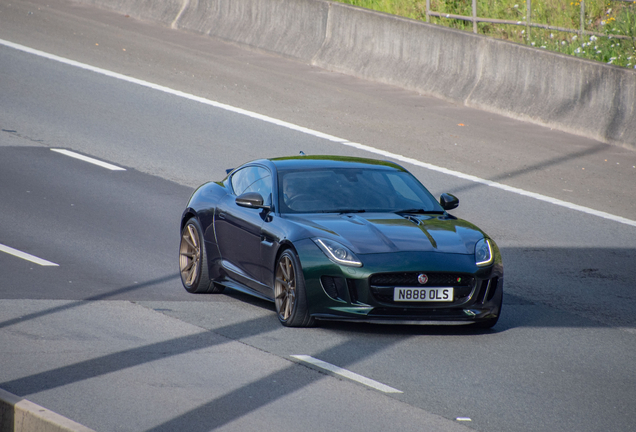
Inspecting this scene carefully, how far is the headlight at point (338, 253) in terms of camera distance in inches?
324

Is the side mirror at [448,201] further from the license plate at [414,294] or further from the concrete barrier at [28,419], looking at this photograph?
the concrete barrier at [28,419]

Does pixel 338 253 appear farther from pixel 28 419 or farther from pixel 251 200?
pixel 28 419

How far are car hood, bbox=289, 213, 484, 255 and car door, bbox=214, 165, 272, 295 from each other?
0.53m

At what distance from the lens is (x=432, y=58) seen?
2016cm

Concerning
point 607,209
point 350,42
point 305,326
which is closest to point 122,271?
point 305,326

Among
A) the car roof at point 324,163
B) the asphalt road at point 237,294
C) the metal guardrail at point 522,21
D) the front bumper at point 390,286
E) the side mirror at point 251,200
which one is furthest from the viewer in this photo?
the metal guardrail at point 522,21

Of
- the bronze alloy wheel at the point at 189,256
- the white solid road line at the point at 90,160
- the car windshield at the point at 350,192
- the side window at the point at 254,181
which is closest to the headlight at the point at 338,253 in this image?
A: the car windshield at the point at 350,192

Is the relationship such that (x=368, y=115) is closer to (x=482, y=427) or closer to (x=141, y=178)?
(x=141, y=178)

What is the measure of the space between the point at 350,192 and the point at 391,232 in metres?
1.01

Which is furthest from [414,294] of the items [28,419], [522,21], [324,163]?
[522,21]

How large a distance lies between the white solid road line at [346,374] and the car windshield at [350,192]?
1934 mm

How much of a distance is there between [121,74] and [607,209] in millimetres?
10586

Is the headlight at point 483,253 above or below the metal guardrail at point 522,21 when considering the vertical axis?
below

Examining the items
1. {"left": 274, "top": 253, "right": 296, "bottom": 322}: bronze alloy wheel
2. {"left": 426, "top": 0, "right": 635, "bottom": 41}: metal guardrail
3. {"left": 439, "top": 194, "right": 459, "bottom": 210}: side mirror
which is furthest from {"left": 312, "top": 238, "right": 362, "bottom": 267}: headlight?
{"left": 426, "top": 0, "right": 635, "bottom": 41}: metal guardrail
